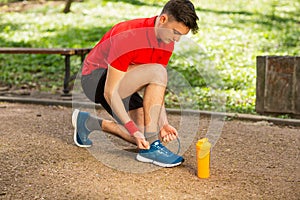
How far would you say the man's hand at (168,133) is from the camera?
3521 mm

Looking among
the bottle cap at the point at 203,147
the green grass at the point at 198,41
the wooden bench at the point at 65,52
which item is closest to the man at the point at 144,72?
the bottle cap at the point at 203,147

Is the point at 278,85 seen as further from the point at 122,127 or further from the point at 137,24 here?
the point at 137,24

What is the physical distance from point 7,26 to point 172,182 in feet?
29.2

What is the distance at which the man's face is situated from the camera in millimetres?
3322

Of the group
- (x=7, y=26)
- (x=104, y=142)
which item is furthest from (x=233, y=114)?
(x=7, y=26)

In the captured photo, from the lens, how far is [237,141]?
4.43 metres

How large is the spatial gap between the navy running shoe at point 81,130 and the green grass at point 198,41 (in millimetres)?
2238

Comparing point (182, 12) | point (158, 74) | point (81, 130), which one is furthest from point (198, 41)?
point (182, 12)

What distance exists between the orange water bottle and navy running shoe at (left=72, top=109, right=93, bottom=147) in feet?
3.44

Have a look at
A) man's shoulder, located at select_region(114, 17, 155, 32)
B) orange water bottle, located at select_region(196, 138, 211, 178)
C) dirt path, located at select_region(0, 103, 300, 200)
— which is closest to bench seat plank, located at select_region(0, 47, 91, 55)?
dirt path, located at select_region(0, 103, 300, 200)

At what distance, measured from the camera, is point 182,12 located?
129 inches

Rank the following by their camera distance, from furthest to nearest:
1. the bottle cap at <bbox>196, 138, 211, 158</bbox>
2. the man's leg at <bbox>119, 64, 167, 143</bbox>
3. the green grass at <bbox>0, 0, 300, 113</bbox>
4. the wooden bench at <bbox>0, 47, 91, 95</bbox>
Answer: the green grass at <bbox>0, 0, 300, 113</bbox> < the wooden bench at <bbox>0, 47, 91, 95</bbox> < the man's leg at <bbox>119, 64, 167, 143</bbox> < the bottle cap at <bbox>196, 138, 211, 158</bbox>

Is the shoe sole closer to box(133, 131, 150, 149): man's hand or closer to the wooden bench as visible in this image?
box(133, 131, 150, 149): man's hand

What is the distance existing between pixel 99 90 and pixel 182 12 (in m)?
0.91
